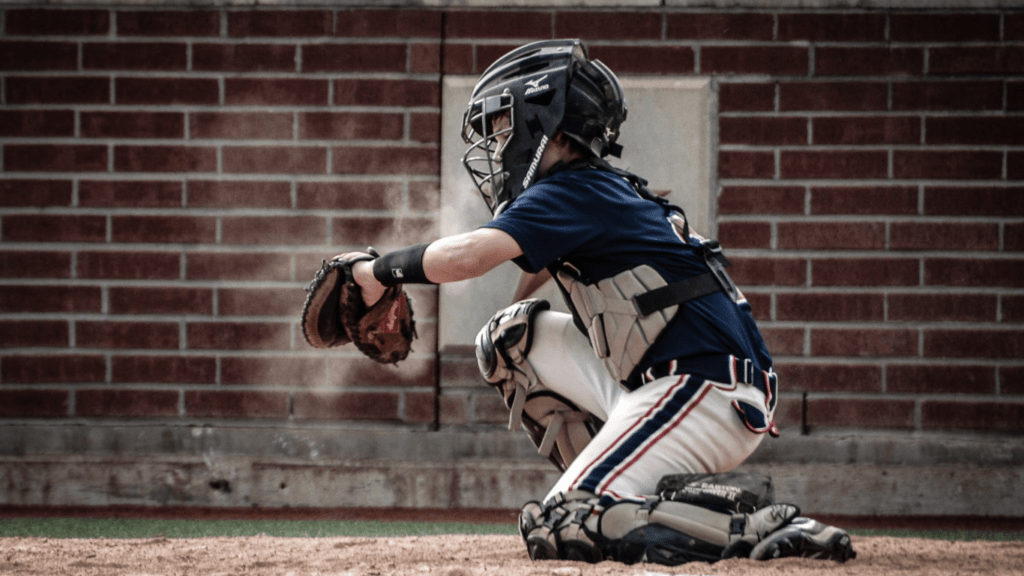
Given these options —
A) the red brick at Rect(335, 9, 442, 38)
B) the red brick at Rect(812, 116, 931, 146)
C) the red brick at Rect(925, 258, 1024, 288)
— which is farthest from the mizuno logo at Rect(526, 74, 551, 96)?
the red brick at Rect(925, 258, 1024, 288)

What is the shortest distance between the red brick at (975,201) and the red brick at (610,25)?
1741 millimetres

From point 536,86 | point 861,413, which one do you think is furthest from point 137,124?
point 861,413

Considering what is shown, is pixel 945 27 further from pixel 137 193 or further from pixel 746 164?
pixel 137 193

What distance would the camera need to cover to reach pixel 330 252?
4684 mm

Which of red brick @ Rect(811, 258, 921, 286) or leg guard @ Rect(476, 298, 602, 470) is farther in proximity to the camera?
red brick @ Rect(811, 258, 921, 286)

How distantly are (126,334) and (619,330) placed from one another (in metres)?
3.28

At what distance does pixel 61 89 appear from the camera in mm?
4699

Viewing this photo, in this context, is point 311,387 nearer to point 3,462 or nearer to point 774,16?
point 3,462

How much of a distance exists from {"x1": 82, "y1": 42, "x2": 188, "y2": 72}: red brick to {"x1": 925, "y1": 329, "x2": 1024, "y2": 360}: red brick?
14.3 ft

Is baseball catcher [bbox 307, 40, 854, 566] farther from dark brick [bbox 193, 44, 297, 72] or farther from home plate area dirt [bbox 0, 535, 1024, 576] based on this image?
dark brick [bbox 193, 44, 297, 72]

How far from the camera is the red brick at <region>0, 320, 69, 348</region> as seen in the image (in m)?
4.69

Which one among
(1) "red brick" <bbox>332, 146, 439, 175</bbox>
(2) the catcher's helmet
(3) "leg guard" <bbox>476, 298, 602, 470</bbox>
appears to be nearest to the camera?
(2) the catcher's helmet

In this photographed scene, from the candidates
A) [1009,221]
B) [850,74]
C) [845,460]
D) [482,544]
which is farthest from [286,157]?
[1009,221]

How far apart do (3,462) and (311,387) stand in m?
1.69
